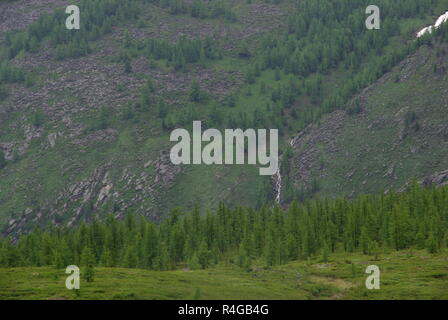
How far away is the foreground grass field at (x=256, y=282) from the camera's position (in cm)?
15238

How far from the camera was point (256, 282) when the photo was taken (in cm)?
16962

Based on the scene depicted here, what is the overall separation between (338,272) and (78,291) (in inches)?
Answer: 2192

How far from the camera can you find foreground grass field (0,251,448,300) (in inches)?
5999

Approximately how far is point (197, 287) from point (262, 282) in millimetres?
16973

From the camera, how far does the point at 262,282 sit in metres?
170

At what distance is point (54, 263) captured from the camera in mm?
190750

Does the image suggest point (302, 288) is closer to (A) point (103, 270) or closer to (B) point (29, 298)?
(A) point (103, 270)
